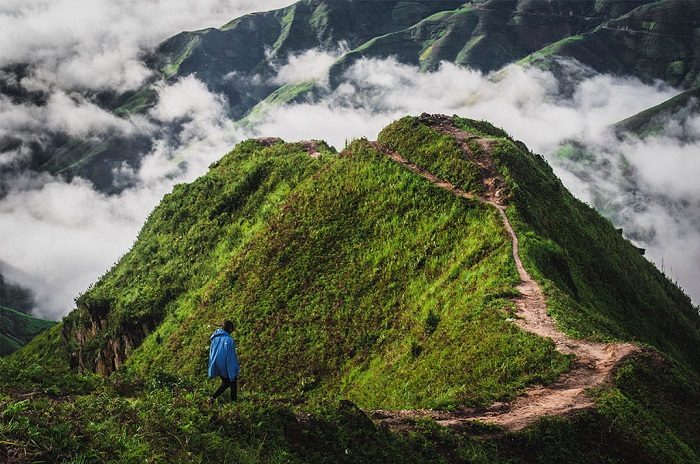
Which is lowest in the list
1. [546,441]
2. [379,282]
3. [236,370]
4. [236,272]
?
[546,441]

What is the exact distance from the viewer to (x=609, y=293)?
34.9 metres

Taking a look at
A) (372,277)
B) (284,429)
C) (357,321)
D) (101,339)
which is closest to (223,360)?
(284,429)

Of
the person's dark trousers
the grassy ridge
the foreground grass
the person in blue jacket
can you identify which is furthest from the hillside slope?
the person in blue jacket

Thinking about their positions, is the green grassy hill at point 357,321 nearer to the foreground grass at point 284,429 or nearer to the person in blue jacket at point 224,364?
the foreground grass at point 284,429

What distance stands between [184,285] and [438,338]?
84.0 feet

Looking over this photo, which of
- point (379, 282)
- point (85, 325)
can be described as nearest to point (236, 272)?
point (379, 282)

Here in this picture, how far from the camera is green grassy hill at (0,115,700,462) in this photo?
11.8 meters

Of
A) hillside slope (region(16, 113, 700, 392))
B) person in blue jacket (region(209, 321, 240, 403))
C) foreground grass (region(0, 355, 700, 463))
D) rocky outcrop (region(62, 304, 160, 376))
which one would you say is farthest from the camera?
rocky outcrop (region(62, 304, 160, 376))

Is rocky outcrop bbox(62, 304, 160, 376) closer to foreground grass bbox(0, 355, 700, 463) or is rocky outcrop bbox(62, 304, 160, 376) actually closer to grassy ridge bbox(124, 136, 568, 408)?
grassy ridge bbox(124, 136, 568, 408)

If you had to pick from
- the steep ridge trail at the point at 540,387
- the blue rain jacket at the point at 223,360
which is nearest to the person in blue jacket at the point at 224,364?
the blue rain jacket at the point at 223,360

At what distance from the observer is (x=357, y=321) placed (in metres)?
29.0

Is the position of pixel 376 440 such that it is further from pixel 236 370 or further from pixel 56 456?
pixel 56 456

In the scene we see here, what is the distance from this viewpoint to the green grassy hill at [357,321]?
11.8 m

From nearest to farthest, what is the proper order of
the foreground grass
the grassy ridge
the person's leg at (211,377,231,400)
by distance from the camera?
the foreground grass < the person's leg at (211,377,231,400) < the grassy ridge
